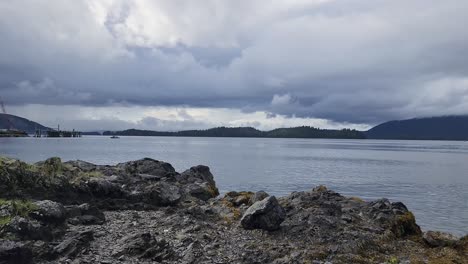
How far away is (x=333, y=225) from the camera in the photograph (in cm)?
2044

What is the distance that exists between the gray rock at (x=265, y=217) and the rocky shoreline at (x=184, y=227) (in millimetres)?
45

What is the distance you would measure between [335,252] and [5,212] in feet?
43.7

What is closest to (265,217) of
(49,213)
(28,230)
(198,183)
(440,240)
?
(440,240)

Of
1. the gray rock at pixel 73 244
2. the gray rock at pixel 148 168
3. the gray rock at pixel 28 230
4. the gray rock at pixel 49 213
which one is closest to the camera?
the gray rock at pixel 73 244

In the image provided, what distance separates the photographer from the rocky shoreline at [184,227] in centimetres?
1602

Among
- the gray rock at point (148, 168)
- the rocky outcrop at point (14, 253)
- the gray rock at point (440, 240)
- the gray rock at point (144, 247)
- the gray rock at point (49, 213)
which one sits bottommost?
the gray rock at point (440, 240)

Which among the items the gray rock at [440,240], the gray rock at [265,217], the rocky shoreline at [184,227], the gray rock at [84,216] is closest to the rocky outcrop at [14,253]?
the rocky shoreline at [184,227]

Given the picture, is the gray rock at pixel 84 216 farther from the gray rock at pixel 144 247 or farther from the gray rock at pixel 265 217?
the gray rock at pixel 265 217

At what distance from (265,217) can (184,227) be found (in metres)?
Result: 3.70

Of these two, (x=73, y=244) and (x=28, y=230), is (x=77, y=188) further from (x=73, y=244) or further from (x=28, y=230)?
(x=73, y=244)

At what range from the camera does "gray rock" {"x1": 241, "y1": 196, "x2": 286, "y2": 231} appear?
20.0 metres

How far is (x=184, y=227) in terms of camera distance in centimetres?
1966

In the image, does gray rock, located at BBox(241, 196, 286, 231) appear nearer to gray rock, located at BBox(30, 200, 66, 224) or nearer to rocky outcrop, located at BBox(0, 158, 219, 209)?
rocky outcrop, located at BBox(0, 158, 219, 209)

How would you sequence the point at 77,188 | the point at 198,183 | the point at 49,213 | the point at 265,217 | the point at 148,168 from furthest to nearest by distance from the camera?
the point at 148,168 → the point at 198,183 → the point at 77,188 → the point at 265,217 → the point at 49,213
